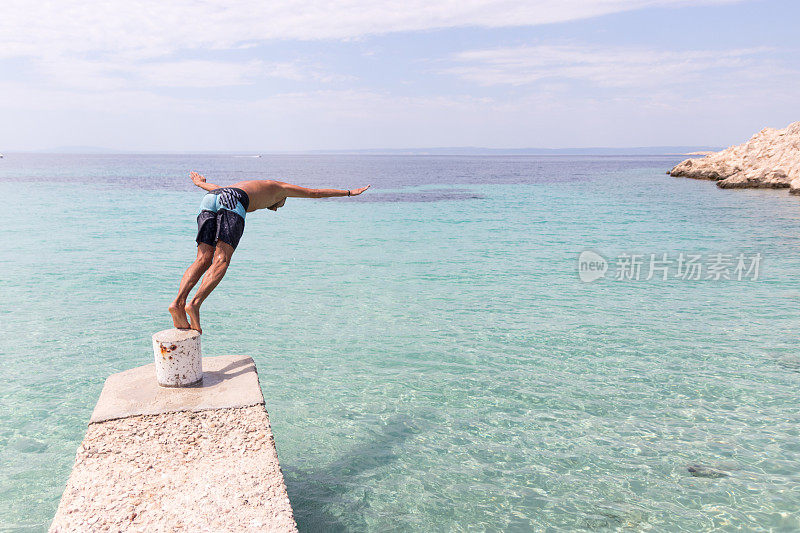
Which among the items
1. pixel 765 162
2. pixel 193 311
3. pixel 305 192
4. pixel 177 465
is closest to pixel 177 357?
pixel 193 311

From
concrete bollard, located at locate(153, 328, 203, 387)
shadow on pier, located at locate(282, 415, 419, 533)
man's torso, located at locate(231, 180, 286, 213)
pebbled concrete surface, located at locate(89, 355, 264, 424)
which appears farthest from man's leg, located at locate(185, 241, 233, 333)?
shadow on pier, located at locate(282, 415, 419, 533)

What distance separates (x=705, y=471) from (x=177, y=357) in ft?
20.0

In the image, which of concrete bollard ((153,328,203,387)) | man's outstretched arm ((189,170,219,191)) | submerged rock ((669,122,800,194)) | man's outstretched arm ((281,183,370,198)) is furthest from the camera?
submerged rock ((669,122,800,194))

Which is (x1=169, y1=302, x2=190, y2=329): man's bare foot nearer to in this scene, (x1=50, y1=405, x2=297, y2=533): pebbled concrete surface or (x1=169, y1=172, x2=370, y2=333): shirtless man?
(x1=169, y1=172, x2=370, y2=333): shirtless man

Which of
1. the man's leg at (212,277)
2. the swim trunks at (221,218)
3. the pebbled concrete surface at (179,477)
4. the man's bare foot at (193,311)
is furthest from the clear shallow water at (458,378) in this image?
the swim trunks at (221,218)

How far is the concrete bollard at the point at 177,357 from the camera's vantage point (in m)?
5.49

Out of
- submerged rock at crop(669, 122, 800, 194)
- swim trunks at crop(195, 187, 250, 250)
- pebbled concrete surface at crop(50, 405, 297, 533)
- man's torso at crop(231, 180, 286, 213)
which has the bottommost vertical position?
pebbled concrete surface at crop(50, 405, 297, 533)

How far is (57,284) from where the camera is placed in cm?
1583

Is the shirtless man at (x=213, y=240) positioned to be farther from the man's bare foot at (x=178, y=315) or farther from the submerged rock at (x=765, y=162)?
the submerged rock at (x=765, y=162)

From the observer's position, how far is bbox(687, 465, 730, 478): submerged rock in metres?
6.40

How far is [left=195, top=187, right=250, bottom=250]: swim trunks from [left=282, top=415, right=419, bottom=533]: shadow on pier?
2887mm

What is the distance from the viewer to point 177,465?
475 centimetres

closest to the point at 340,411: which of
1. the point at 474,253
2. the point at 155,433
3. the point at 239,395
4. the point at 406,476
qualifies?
the point at 406,476

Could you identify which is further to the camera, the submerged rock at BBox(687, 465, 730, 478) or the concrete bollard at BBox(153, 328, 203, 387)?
the submerged rock at BBox(687, 465, 730, 478)
